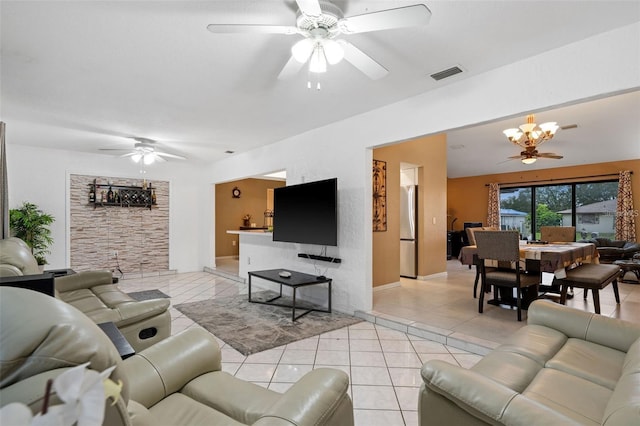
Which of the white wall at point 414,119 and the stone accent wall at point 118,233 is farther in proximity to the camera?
the stone accent wall at point 118,233

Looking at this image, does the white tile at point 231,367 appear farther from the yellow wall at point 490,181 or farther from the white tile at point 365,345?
the yellow wall at point 490,181

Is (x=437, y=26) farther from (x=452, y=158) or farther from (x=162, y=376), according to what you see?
(x=452, y=158)

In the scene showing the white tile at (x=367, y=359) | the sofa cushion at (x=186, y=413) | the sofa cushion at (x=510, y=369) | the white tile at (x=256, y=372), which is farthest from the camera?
the white tile at (x=367, y=359)

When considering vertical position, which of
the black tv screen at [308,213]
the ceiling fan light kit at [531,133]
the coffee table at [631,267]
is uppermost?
the ceiling fan light kit at [531,133]

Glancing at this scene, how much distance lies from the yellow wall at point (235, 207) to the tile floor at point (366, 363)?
504cm

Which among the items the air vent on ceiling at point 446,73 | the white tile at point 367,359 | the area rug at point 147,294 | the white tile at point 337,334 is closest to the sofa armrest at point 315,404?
the white tile at point 367,359

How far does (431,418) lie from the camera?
140cm

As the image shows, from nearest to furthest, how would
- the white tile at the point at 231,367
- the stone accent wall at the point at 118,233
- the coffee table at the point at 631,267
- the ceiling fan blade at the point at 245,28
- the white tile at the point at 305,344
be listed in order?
the ceiling fan blade at the point at 245,28
the white tile at the point at 231,367
the white tile at the point at 305,344
the coffee table at the point at 631,267
the stone accent wall at the point at 118,233

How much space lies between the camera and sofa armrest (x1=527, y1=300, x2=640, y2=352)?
1.83 metres

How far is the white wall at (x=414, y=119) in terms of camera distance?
89.8 inches

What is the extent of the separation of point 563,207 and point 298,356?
28.4 feet

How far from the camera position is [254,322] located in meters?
3.76

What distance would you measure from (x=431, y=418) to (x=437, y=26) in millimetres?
2346

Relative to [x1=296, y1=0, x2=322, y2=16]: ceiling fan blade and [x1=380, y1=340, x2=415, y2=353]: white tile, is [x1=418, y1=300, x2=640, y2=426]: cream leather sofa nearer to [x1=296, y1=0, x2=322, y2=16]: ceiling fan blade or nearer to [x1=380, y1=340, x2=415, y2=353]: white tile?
[x1=380, y1=340, x2=415, y2=353]: white tile
